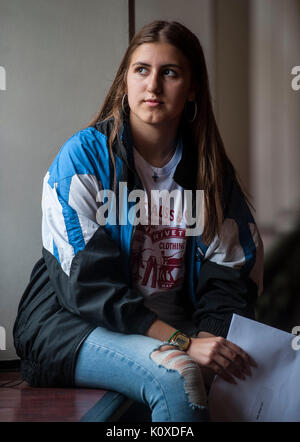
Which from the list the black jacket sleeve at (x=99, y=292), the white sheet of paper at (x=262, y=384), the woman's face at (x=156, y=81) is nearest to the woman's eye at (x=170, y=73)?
the woman's face at (x=156, y=81)

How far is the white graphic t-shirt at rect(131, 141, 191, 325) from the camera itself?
1.10 metres

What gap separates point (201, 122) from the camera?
117 centimetres

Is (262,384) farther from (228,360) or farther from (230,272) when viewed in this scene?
(230,272)

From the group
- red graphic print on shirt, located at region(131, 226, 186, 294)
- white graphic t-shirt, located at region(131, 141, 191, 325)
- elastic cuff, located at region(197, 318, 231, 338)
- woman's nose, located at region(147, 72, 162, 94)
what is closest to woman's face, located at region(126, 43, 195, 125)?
woman's nose, located at region(147, 72, 162, 94)

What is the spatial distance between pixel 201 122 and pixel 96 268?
1.42 ft

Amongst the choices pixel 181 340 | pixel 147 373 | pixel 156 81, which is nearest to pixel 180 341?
pixel 181 340

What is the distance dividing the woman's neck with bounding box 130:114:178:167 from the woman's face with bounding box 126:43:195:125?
0.09 feet

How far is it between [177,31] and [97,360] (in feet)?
2.24

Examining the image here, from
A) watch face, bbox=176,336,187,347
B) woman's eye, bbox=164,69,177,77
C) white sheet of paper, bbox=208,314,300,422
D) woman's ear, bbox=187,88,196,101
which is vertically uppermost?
woman's eye, bbox=164,69,177,77

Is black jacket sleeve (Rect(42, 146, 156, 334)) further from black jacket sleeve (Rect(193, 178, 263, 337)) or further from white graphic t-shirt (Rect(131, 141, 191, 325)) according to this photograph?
black jacket sleeve (Rect(193, 178, 263, 337))

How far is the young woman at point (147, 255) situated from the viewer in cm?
94

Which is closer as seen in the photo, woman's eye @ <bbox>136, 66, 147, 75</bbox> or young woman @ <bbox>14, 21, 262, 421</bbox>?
young woman @ <bbox>14, 21, 262, 421</bbox>
